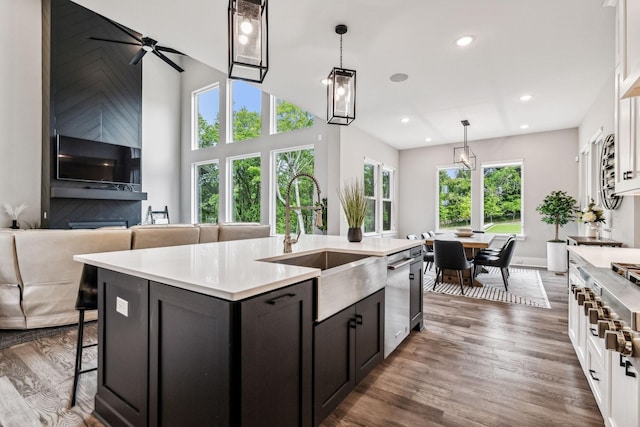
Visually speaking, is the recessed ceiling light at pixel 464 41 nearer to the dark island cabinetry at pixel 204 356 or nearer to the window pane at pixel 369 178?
the dark island cabinetry at pixel 204 356

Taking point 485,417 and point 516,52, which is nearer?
point 485,417

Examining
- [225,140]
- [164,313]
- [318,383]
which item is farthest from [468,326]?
[225,140]

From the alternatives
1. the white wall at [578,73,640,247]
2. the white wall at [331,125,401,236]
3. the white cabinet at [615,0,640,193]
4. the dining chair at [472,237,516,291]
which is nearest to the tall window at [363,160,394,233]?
the white wall at [331,125,401,236]

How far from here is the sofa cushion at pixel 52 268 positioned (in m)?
2.78

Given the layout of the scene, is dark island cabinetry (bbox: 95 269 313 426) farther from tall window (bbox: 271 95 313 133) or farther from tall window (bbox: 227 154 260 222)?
tall window (bbox: 227 154 260 222)

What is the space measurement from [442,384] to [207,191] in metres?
7.63

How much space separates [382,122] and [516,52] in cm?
270

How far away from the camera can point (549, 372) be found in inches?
85.3

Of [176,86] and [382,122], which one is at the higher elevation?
[176,86]

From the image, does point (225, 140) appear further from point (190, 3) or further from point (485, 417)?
point (485, 417)

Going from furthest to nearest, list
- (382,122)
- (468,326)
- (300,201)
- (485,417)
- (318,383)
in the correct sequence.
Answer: (300,201)
(382,122)
(468,326)
(485,417)
(318,383)

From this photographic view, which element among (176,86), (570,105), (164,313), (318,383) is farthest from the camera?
(176,86)

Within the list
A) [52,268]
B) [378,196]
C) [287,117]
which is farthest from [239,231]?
[378,196]

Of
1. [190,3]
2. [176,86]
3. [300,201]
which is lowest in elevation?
[300,201]
